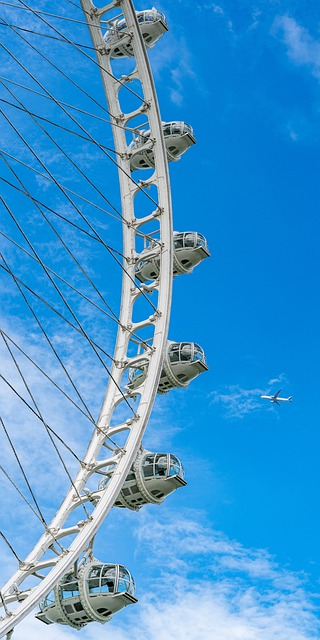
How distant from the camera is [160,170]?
30.5m

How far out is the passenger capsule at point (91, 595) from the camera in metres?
25.7

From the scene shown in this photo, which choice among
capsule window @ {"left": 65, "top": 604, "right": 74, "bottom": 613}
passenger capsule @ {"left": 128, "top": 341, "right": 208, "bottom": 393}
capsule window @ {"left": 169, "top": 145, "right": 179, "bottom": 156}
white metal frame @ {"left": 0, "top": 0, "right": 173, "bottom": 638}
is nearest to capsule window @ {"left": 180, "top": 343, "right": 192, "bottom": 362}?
passenger capsule @ {"left": 128, "top": 341, "right": 208, "bottom": 393}

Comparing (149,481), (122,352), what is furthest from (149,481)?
(122,352)

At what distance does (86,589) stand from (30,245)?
356 inches

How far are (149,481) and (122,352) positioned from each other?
370 cm

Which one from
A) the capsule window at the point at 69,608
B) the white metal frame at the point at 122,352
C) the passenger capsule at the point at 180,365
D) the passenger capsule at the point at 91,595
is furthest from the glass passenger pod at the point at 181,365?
the capsule window at the point at 69,608

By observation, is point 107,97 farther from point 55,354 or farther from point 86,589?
point 86,589

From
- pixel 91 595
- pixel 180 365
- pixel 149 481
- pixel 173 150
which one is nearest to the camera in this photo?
pixel 91 595

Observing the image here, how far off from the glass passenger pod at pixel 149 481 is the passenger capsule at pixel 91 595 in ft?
8.93

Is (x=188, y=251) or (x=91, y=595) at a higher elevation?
(x=188, y=251)

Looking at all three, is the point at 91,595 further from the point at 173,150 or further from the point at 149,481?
the point at 173,150

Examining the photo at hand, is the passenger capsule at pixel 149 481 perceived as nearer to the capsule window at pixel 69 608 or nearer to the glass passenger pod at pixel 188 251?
the capsule window at pixel 69 608

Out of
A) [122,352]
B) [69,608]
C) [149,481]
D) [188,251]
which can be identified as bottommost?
[69,608]

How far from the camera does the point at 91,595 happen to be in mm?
25672
